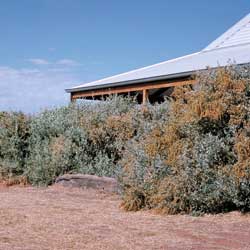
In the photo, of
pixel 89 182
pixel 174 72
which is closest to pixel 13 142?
pixel 89 182

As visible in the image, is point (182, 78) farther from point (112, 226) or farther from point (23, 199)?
point (112, 226)

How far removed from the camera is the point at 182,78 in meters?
17.2

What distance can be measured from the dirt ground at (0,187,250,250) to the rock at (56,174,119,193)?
1135 mm

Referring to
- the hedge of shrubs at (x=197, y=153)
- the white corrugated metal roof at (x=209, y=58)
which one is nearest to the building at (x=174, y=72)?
the white corrugated metal roof at (x=209, y=58)

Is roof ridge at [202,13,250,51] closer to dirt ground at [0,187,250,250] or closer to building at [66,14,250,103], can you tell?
building at [66,14,250,103]

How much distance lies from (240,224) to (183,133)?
6.59 feet

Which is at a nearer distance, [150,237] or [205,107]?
[150,237]

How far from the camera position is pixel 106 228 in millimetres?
7652

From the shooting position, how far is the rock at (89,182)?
38.2ft

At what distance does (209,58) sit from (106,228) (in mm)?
12165

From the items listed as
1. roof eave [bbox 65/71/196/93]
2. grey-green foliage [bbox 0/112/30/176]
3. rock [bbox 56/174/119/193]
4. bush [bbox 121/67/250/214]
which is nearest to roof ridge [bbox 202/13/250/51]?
roof eave [bbox 65/71/196/93]

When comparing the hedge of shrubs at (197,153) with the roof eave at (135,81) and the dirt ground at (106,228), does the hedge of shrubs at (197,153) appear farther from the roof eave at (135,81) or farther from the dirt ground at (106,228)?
the roof eave at (135,81)

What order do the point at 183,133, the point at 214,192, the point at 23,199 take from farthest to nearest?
1. the point at 23,199
2. the point at 183,133
3. the point at 214,192

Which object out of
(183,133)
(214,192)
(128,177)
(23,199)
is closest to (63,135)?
(23,199)
